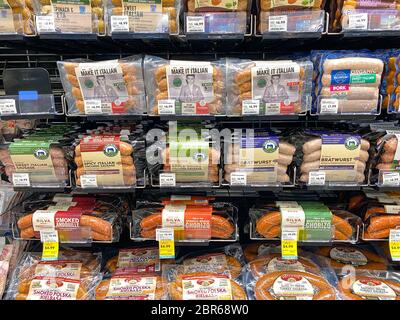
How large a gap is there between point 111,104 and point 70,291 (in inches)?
39.0

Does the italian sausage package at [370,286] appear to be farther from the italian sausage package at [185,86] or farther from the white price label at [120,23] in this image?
the white price label at [120,23]

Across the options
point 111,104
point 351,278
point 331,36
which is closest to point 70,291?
point 111,104

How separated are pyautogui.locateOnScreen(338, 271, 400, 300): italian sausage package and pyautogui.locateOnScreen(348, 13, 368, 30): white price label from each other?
1268 millimetres

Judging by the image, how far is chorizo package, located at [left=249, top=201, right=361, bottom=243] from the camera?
1677mm

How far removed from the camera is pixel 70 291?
1.72m

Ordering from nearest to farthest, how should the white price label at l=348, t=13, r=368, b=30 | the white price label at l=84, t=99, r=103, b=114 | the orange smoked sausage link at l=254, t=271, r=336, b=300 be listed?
the white price label at l=348, t=13, r=368, b=30, the white price label at l=84, t=99, r=103, b=114, the orange smoked sausage link at l=254, t=271, r=336, b=300

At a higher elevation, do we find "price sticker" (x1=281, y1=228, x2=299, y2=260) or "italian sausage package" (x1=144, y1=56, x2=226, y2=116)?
"italian sausage package" (x1=144, y1=56, x2=226, y2=116)

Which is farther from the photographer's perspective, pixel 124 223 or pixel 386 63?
pixel 124 223

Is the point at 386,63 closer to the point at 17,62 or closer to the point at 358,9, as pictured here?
the point at 358,9

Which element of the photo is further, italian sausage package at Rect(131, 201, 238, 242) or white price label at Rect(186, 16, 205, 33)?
italian sausage package at Rect(131, 201, 238, 242)

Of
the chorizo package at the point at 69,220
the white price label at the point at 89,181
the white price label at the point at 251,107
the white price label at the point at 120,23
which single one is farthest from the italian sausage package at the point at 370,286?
the white price label at the point at 120,23

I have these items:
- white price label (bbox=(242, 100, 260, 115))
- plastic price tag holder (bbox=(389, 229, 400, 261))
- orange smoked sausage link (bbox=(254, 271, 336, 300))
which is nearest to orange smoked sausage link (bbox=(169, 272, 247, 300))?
orange smoked sausage link (bbox=(254, 271, 336, 300))

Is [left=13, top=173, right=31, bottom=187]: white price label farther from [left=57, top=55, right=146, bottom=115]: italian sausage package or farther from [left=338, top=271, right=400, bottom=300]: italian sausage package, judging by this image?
[left=338, top=271, right=400, bottom=300]: italian sausage package

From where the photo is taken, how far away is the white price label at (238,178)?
1.61 m
